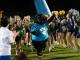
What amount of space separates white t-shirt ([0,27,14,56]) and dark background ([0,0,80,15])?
1059cm

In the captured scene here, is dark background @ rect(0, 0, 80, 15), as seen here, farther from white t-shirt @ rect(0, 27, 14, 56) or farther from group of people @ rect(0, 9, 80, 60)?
white t-shirt @ rect(0, 27, 14, 56)

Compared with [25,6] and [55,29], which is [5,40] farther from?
[25,6]

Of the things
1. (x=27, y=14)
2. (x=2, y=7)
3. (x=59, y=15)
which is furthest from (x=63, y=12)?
(x=2, y=7)

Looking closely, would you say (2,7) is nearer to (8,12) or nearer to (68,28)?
(8,12)

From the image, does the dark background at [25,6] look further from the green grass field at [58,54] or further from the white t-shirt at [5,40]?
the white t-shirt at [5,40]

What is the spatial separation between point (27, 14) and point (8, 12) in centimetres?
95

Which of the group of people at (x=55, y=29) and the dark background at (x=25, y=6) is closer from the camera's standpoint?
the group of people at (x=55, y=29)

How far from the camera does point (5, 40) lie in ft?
30.4

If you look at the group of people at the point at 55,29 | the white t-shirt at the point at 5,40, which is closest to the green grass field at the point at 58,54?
the group of people at the point at 55,29

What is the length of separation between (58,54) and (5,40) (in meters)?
7.45

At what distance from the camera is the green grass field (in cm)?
1571

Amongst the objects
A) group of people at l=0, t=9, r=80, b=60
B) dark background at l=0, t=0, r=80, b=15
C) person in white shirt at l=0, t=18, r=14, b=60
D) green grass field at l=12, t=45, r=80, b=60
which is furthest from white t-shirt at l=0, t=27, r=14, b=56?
dark background at l=0, t=0, r=80, b=15

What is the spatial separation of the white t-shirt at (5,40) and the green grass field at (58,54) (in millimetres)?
6376

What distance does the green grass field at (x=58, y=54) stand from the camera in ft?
51.5
